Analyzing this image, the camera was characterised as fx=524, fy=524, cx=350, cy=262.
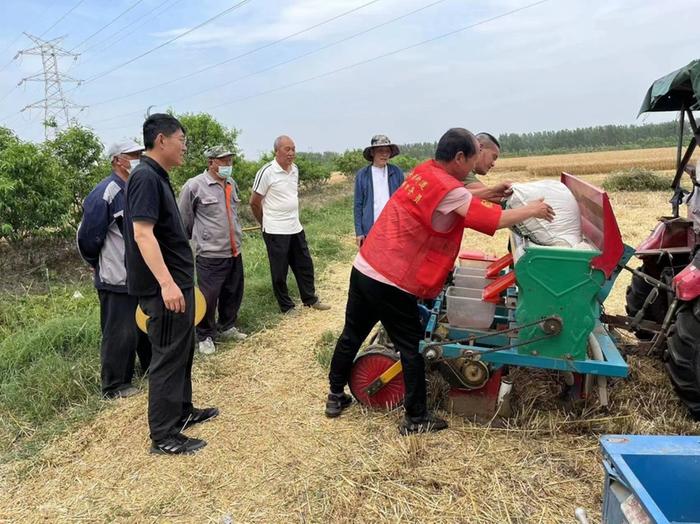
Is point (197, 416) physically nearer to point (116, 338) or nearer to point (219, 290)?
point (116, 338)

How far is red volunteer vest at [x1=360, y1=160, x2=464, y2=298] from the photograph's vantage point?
279cm

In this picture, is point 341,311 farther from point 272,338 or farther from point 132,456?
point 132,456

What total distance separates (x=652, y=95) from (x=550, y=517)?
314cm

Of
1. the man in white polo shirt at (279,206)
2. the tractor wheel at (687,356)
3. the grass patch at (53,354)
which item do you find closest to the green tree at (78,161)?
the grass patch at (53,354)

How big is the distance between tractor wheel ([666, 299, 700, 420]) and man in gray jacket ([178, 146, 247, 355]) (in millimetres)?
3468

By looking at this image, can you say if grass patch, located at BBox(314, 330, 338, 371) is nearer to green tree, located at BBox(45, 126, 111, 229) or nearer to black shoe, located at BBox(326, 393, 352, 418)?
black shoe, located at BBox(326, 393, 352, 418)

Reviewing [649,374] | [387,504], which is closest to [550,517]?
[387,504]

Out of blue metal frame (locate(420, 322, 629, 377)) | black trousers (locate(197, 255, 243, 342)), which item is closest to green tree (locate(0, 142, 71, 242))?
black trousers (locate(197, 255, 243, 342))

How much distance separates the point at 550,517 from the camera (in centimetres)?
238

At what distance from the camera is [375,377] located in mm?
3334

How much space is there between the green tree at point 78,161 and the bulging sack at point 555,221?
7.84 metres

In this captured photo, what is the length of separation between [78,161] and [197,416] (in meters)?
7.51

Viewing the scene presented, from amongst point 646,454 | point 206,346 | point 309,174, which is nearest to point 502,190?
point 646,454

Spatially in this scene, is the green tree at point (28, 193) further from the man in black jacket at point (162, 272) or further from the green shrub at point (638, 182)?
the green shrub at point (638, 182)
